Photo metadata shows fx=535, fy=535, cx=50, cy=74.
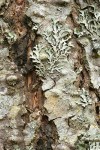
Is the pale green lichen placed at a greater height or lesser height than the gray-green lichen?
lesser

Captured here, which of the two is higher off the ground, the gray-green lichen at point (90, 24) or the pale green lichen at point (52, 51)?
the gray-green lichen at point (90, 24)

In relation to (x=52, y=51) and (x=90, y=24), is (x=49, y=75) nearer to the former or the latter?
(x=52, y=51)

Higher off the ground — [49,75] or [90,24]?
[90,24]

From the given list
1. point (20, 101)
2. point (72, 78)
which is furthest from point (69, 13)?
point (20, 101)

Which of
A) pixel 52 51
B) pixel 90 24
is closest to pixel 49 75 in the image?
pixel 52 51
